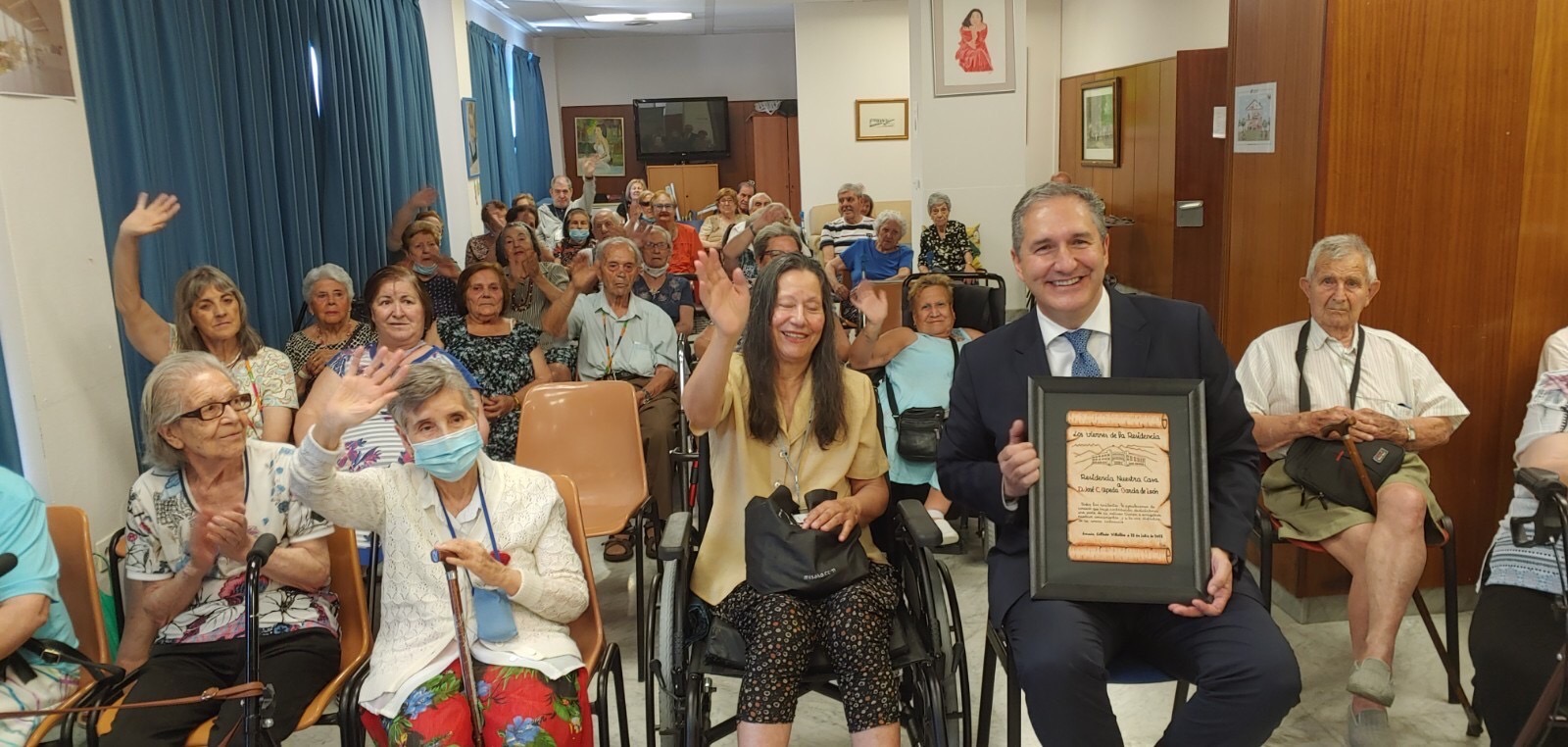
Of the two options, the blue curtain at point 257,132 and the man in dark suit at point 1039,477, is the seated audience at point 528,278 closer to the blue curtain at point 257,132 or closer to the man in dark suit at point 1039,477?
the blue curtain at point 257,132

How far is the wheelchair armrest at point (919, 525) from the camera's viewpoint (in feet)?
7.36

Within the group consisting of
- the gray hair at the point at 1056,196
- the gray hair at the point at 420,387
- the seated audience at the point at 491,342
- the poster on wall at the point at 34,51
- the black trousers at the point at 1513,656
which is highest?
the poster on wall at the point at 34,51

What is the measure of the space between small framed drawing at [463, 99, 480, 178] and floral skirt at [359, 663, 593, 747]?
311 inches

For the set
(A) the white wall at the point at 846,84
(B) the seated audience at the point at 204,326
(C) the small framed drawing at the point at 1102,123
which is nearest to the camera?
(B) the seated audience at the point at 204,326

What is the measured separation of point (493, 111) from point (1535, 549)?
1020 cm

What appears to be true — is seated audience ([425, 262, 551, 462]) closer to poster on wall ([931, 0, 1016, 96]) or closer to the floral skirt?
the floral skirt

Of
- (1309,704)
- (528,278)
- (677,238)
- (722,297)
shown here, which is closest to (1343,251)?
(1309,704)

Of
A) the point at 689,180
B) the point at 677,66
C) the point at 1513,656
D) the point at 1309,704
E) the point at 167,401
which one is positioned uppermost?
the point at 677,66

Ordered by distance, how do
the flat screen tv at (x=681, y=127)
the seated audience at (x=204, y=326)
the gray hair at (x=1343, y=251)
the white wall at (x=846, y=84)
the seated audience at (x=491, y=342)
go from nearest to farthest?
the gray hair at (x=1343, y=251) → the seated audience at (x=204, y=326) → the seated audience at (x=491, y=342) → the white wall at (x=846, y=84) → the flat screen tv at (x=681, y=127)

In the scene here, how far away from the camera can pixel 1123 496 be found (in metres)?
2.03

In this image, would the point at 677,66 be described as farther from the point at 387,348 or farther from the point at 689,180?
the point at 387,348

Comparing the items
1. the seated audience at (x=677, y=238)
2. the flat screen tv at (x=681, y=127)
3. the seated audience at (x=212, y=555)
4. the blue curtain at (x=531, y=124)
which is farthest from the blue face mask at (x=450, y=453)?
the flat screen tv at (x=681, y=127)

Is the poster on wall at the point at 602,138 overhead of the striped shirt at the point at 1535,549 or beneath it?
overhead

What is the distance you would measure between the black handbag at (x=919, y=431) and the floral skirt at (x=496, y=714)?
5.30ft
